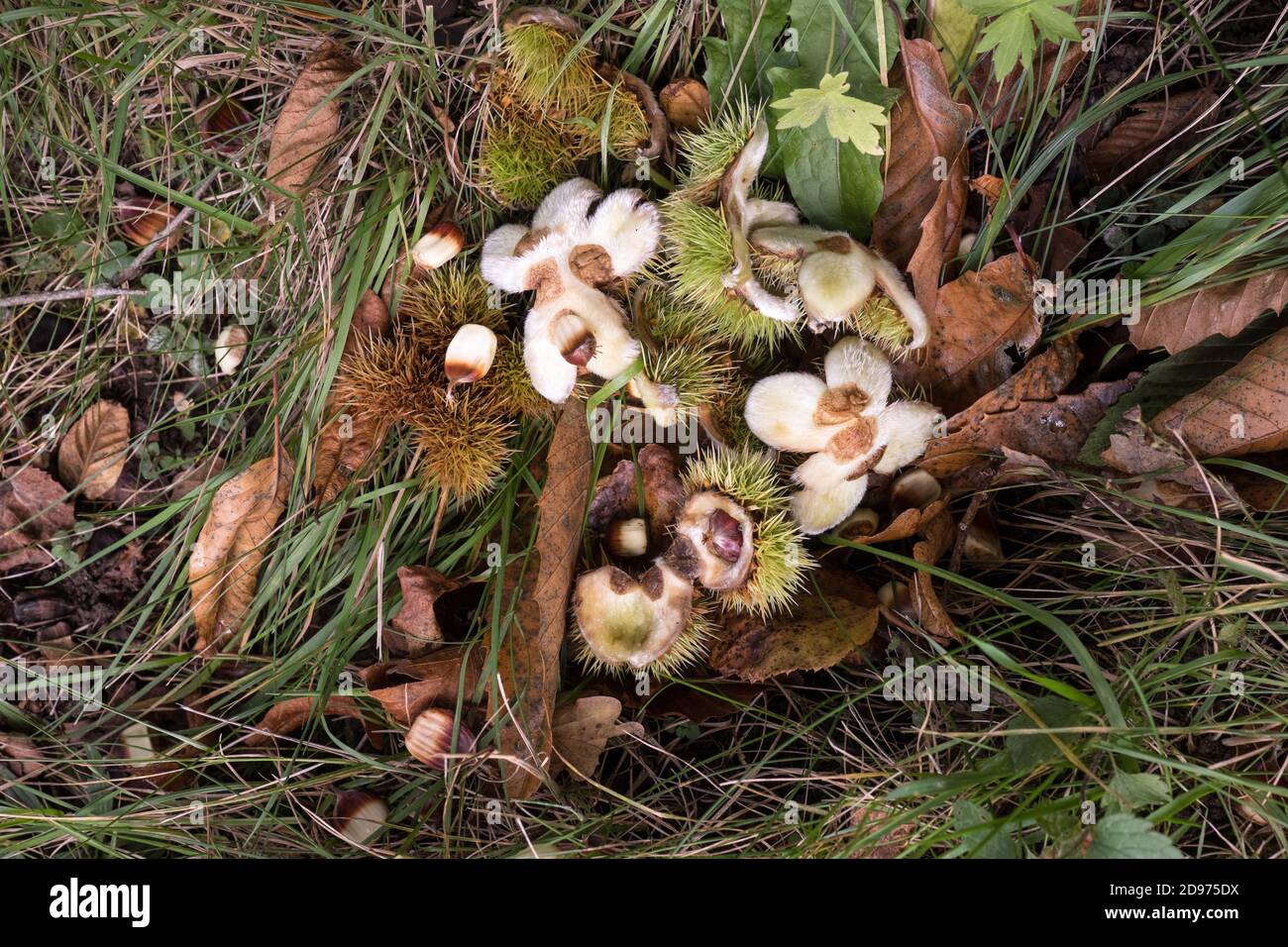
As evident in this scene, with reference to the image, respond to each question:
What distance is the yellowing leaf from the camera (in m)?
1.81

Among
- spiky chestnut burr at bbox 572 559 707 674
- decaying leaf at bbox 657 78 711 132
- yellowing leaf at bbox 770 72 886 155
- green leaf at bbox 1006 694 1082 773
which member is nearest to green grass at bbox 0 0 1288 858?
green leaf at bbox 1006 694 1082 773

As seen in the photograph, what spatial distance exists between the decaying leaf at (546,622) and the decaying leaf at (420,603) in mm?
220

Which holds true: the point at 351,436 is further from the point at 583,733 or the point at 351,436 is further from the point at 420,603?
the point at 583,733

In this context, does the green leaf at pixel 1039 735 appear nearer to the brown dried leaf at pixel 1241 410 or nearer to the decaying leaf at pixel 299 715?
the brown dried leaf at pixel 1241 410

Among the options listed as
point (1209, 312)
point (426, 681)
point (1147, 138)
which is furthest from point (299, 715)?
point (1147, 138)

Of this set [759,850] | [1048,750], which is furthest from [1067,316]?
[759,850]

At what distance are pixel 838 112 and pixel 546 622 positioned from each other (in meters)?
1.32

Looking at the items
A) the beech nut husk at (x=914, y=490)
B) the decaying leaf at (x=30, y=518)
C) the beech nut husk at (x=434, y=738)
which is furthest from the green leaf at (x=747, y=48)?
the decaying leaf at (x=30, y=518)

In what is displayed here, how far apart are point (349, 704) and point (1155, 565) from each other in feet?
6.64

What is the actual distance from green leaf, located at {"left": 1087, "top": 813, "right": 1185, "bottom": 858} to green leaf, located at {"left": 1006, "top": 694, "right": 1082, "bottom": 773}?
0.18m

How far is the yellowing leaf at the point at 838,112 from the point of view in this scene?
71.2 inches

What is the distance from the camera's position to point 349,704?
229cm

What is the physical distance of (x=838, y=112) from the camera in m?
1.83
